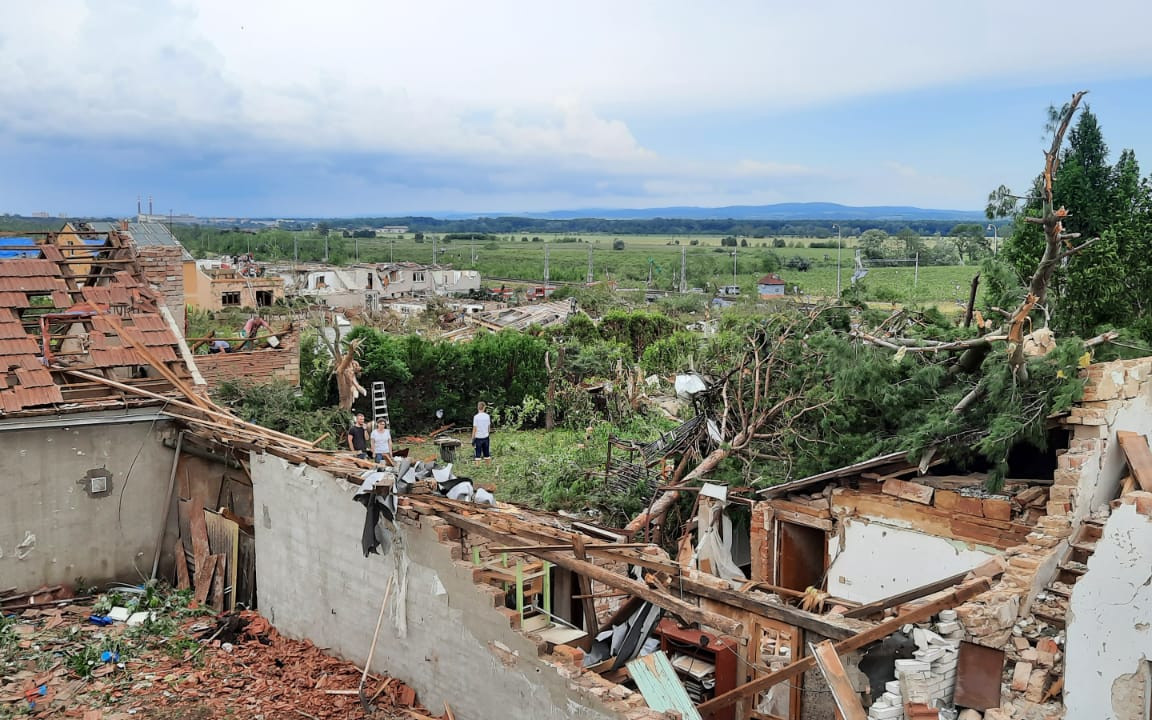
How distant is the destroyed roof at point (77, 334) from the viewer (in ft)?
43.1

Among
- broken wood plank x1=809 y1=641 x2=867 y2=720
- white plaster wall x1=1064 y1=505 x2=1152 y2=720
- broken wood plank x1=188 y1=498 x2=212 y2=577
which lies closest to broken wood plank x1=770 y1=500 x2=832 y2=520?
white plaster wall x1=1064 y1=505 x2=1152 y2=720

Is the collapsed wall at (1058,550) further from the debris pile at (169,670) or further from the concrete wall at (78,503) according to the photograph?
the concrete wall at (78,503)

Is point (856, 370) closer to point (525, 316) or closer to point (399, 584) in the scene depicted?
point (399, 584)

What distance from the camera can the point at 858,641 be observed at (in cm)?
739

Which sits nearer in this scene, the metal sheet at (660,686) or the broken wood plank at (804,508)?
the metal sheet at (660,686)

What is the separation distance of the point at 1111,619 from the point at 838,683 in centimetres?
242

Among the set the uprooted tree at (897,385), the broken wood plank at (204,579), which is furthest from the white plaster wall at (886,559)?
the broken wood plank at (204,579)

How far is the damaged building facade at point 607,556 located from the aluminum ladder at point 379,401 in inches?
303

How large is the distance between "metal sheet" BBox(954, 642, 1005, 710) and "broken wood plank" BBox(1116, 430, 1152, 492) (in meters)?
2.51

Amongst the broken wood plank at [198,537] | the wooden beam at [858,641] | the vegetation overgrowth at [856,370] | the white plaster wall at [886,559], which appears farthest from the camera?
the broken wood plank at [198,537]

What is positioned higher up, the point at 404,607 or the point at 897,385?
the point at 897,385

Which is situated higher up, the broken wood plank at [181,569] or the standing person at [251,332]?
the standing person at [251,332]

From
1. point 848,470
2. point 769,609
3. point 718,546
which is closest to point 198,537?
point 718,546

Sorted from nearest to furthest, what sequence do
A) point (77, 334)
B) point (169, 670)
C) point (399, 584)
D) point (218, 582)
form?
1. point (399, 584)
2. point (169, 670)
3. point (218, 582)
4. point (77, 334)
